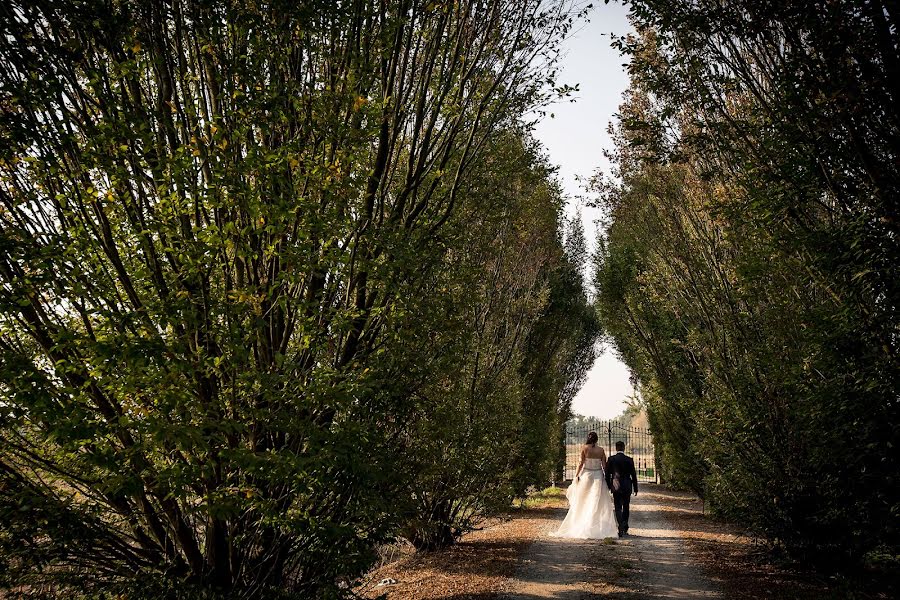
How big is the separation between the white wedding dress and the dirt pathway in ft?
1.44

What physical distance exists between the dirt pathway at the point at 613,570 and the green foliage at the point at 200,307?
3.81 meters

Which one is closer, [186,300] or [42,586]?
[186,300]

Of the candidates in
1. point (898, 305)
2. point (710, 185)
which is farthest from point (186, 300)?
point (710, 185)

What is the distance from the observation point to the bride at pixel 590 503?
47.2 feet

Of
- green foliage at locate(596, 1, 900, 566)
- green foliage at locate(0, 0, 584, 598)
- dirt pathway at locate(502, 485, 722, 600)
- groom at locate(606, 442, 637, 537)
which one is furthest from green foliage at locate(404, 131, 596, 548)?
green foliage at locate(596, 1, 900, 566)

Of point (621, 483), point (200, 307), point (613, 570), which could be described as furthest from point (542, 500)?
point (200, 307)

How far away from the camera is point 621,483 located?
574 inches

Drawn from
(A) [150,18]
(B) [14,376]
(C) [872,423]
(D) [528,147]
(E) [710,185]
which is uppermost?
(D) [528,147]

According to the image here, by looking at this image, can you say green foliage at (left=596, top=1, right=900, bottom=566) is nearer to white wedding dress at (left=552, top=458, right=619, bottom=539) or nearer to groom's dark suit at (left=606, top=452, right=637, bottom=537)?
groom's dark suit at (left=606, top=452, right=637, bottom=537)

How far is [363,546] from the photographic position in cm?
576

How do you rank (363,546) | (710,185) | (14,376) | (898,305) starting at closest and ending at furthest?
(14,376)
(898,305)
(363,546)
(710,185)

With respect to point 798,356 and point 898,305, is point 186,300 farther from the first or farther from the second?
point 798,356

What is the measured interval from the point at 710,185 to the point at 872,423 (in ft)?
22.3

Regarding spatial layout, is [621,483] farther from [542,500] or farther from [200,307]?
[200,307]
